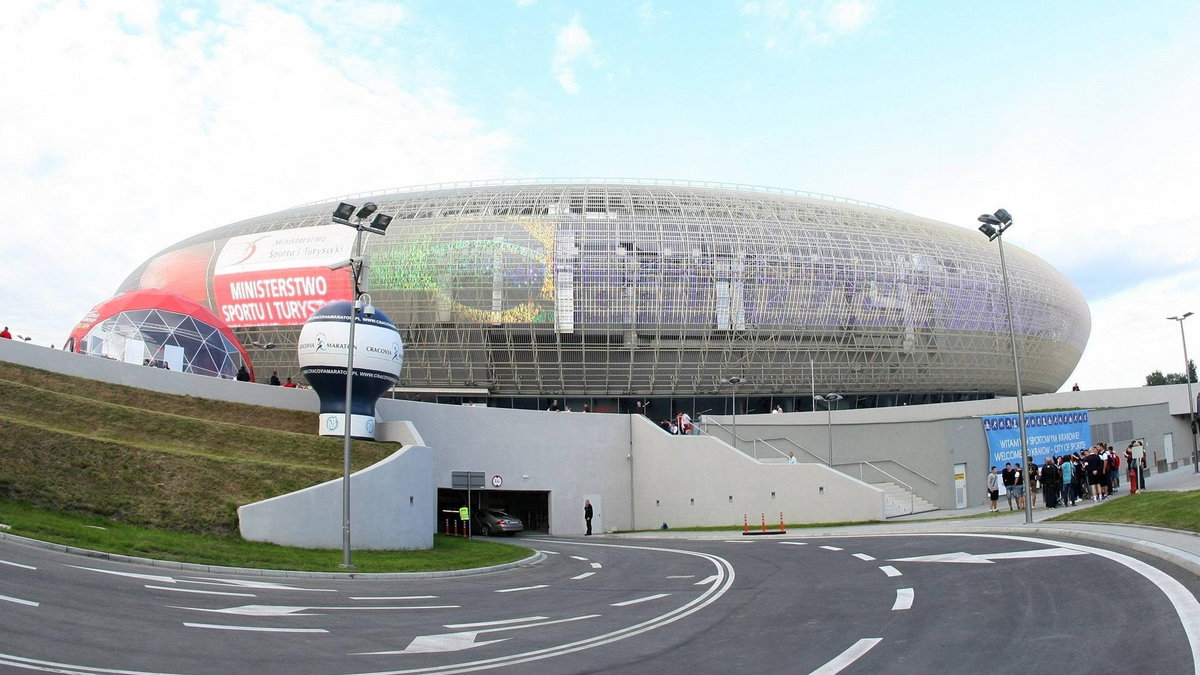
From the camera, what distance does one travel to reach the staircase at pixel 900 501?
30.7 metres

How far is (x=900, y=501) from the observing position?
31578mm

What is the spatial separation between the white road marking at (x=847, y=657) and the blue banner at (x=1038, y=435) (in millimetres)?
25635

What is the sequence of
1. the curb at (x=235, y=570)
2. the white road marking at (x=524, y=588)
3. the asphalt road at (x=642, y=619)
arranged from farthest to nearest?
1. the white road marking at (x=524, y=588)
2. the curb at (x=235, y=570)
3. the asphalt road at (x=642, y=619)

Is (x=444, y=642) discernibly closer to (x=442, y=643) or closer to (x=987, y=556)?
(x=442, y=643)

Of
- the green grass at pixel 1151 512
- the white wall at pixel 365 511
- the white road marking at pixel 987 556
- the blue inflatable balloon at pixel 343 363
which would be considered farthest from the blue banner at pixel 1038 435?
the blue inflatable balloon at pixel 343 363

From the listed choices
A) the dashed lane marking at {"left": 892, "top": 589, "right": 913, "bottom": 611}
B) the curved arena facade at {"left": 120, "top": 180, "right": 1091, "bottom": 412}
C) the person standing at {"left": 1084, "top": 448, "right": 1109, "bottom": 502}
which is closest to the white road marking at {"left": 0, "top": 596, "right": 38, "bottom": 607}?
the dashed lane marking at {"left": 892, "top": 589, "right": 913, "bottom": 611}

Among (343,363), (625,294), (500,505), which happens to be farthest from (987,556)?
(625,294)

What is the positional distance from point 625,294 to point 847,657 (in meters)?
47.5

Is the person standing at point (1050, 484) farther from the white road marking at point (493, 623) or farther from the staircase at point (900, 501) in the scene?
the white road marking at point (493, 623)

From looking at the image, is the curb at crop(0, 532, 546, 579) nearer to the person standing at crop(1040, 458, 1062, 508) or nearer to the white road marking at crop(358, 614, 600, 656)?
the white road marking at crop(358, 614, 600, 656)

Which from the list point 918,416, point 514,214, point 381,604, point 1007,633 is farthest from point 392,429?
point 514,214

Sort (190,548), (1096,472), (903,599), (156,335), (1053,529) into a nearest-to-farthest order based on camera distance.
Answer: (903,599) → (190,548) → (1053,529) → (1096,472) → (156,335)

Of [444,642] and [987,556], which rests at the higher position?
[987,556]

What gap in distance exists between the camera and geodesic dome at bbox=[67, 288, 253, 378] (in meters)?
33.6
